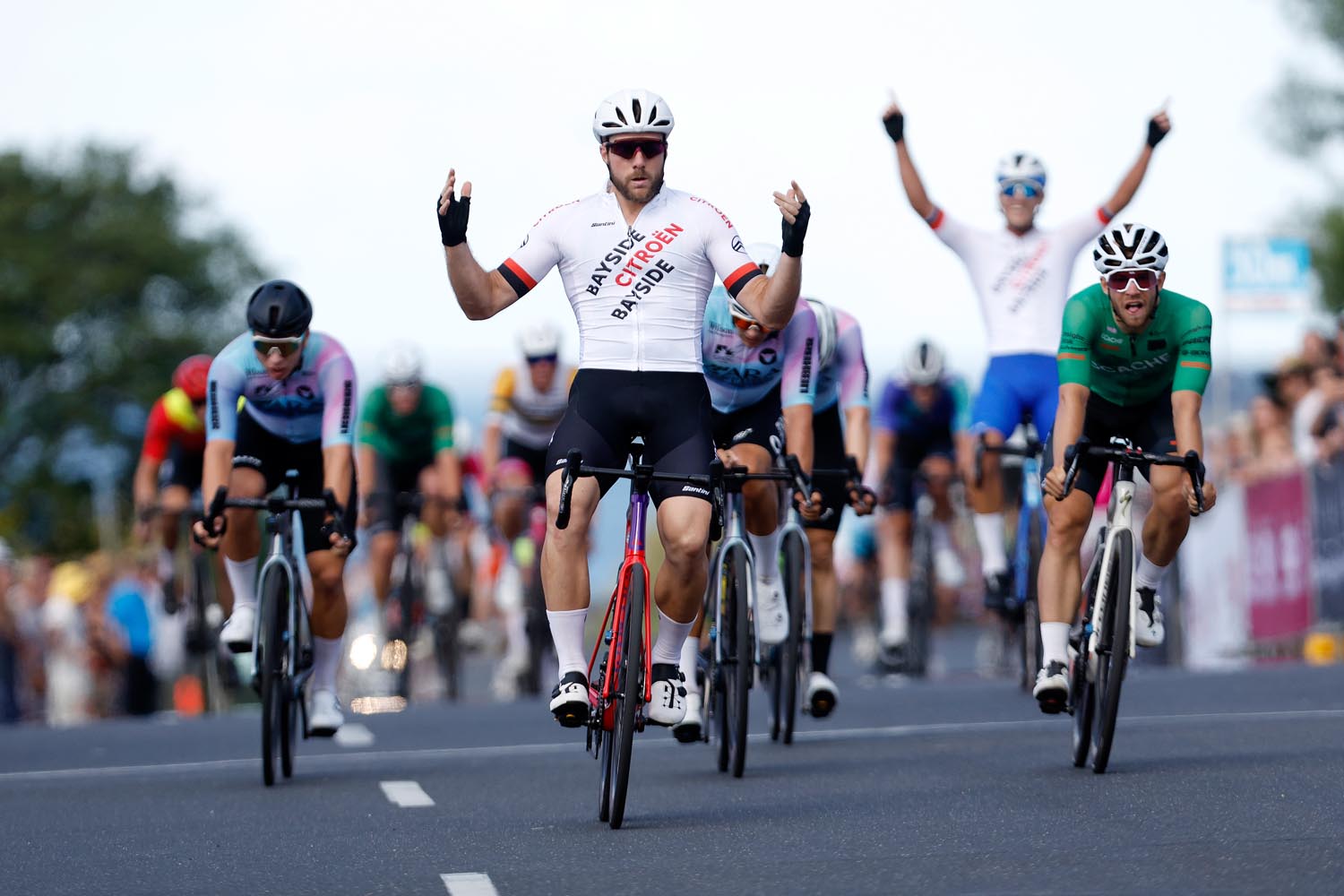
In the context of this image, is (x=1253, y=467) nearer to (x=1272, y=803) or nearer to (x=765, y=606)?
(x=765, y=606)

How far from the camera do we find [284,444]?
1262 cm

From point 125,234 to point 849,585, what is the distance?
41524mm

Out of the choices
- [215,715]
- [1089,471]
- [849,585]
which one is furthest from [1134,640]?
[849,585]

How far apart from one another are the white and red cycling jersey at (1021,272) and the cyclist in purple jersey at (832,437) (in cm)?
141

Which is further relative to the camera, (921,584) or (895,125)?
(921,584)

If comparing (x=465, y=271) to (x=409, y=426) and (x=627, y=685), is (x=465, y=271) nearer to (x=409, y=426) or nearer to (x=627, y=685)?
(x=627, y=685)

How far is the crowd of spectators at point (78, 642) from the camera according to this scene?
984 inches

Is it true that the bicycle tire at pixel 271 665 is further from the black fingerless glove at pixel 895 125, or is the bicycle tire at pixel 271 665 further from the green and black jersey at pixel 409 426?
the green and black jersey at pixel 409 426

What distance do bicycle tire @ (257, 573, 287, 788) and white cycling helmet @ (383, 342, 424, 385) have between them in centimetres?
671

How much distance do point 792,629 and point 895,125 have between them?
349 cm

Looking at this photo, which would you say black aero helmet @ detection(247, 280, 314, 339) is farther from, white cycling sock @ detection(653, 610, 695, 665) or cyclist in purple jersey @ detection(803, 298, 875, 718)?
white cycling sock @ detection(653, 610, 695, 665)

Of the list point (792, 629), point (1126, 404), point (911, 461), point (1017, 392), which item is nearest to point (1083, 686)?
point (1126, 404)

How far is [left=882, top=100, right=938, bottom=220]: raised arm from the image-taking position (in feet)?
47.1

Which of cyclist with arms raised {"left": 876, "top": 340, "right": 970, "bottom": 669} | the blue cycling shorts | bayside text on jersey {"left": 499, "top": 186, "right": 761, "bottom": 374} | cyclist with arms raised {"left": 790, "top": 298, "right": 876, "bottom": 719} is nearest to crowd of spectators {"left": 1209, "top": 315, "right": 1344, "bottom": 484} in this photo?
cyclist with arms raised {"left": 876, "top": 340, "right": 970, "bottom": 669}
